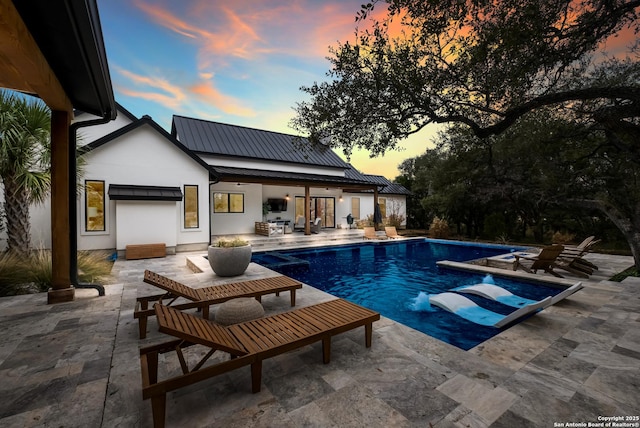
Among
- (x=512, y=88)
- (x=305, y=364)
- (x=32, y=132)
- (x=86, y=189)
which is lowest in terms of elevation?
(x=305, y=364)

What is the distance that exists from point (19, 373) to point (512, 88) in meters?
8.11

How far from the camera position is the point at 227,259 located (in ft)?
22.3

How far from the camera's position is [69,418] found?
7.13 ft

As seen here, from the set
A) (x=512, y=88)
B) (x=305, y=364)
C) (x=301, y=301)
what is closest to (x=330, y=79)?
(x=512, y=88)

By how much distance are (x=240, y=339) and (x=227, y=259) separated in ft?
13.8

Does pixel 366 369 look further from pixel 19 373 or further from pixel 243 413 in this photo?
pixel 19 373

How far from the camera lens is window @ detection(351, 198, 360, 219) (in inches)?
834

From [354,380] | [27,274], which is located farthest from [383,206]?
[354,380]

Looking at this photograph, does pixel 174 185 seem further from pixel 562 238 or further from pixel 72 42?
pixel 562 238

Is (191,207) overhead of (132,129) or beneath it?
beneath

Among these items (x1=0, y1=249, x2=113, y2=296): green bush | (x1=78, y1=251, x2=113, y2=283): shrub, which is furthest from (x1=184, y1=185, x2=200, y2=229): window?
(x1=0, y1=249, x2=113, y2=296): green bush

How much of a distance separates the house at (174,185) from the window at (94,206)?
3 cm

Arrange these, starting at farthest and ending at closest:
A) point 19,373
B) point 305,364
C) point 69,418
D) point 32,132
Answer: point 32,132
point 305,364
point 19,373
point 69,418

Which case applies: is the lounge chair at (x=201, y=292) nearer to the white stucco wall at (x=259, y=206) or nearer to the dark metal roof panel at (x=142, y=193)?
the dark metal roof panel at (x=142, y=193)
